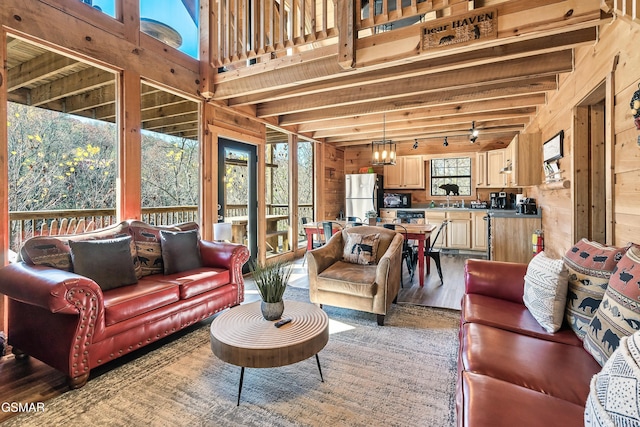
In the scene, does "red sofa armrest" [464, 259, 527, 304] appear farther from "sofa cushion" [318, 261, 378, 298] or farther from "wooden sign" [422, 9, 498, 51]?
"wooden sign" [422, 9, 498, 51]

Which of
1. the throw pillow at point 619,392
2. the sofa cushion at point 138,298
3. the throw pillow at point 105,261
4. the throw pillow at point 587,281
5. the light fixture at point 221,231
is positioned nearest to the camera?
the throw pillow at point 619,392

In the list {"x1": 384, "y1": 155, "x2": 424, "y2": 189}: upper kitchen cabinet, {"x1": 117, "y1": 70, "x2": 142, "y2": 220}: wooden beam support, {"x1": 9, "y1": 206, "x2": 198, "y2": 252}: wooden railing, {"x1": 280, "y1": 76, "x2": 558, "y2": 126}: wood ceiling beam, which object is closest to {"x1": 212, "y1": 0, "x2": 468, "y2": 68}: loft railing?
{"x1": 280, "y1": 76, "x2": 558, "y2": 126}: wood ceiling beam

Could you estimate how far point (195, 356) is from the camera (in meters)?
2.38

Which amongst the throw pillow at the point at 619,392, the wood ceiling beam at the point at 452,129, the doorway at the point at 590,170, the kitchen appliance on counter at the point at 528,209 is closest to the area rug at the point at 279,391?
the throw pillow at the point at 619,392

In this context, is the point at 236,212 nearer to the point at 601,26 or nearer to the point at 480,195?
the point at 601,26

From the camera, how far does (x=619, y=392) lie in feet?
2.81

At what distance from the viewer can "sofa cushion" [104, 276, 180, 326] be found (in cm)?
216

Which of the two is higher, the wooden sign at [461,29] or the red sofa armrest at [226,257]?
the wooden sign at [461,29]

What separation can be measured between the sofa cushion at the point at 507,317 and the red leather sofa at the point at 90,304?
2210 millimetres

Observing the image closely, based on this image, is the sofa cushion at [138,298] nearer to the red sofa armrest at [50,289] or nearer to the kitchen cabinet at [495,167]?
the red sofa armrest at [50,289]

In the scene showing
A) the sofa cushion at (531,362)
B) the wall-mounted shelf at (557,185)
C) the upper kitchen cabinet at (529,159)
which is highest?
the upper kitchen cabinet at (529,159)

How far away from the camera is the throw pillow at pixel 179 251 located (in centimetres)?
301

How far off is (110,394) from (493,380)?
7.06ft

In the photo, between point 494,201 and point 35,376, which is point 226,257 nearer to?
point 35,376
